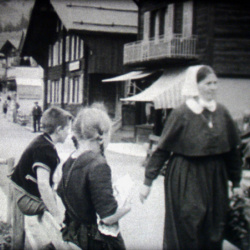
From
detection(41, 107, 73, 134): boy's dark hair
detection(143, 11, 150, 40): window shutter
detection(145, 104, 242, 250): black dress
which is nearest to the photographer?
detection(145, 104, 242, 250): black dress

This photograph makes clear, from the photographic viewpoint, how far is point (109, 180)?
2.72 m

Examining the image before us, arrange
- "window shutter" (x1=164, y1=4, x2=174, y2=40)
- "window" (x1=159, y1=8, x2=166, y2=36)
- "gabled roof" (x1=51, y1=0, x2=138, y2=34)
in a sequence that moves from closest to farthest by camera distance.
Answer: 1. "window shutter" (x1=164, y1=4, x2=174, y2=40)
2. "window" (x1=159, y1=8, x2=166, y2=36)
3. "gabled roof" (x1=51, y1=0, x2=138, y2=34)

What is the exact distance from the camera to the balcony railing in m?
17.8

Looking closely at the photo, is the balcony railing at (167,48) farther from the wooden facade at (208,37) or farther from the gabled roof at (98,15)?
the gabled roof at (98,15)

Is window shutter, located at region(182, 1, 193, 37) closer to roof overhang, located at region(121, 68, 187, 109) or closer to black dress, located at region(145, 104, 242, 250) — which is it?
roof overhang, located at region(121, 68, 187, 109)

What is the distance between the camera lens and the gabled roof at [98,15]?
25189 millimetres

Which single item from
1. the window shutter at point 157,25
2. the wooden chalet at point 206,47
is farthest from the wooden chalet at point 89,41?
the wooden chalet at point 206,47

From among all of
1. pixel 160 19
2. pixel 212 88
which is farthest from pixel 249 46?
pixel 212 88

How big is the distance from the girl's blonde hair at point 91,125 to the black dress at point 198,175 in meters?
0.85

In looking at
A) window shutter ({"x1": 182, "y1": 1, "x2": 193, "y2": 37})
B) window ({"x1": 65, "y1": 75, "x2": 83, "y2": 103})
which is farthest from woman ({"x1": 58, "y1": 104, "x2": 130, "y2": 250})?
window ({"x1": 65, "y1": 75, "x2": 83, "y2": 103})

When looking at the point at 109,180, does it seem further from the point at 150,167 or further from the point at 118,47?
the point at 118,47

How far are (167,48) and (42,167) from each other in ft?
49.9

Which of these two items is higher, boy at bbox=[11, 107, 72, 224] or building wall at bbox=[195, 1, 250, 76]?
building wall at bbox=[195, 1, 250, 76]

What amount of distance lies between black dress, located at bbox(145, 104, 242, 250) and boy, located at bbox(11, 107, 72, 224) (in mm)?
788
